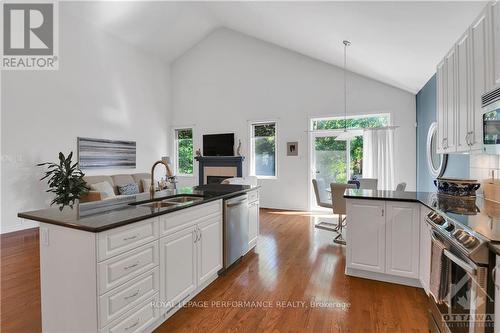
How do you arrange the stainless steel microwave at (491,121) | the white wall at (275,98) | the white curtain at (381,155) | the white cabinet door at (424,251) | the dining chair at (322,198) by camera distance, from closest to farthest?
the stainless steel microwave at (491,121), the white cabinet door at (424,251), the dining chair at (322,198), the white curtain at (381,155), the white wall at (275,98)

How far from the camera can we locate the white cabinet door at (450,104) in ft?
7.70

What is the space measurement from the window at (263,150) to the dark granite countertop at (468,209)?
3.90 metres

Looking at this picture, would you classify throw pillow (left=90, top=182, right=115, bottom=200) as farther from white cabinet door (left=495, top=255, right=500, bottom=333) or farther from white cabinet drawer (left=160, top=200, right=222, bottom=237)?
white cabinet door (left=495, top=255, right=500, bottom=333)

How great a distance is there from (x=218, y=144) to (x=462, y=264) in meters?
6.24

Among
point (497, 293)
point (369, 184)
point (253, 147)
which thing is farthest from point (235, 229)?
point (253, 147)

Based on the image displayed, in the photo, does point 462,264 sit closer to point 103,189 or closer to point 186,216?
point 186,216

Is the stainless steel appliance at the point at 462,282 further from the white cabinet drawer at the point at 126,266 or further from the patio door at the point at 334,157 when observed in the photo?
the patio door at the point at 334,157

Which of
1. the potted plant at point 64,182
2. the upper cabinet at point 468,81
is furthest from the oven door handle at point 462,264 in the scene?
the potted plant at point 64,182

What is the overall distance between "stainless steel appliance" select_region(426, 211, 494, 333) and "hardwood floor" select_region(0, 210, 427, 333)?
48 cm

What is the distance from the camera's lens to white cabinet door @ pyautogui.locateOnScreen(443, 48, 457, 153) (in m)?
2.35

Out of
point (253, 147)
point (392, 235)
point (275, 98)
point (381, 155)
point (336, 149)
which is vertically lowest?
point (392, 235)

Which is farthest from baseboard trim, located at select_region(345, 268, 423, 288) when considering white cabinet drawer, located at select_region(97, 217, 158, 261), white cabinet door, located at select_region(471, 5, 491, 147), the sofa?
the sofa

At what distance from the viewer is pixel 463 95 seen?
84.2 inches

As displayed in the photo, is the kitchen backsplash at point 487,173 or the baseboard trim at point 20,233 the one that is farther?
the baseboard trim at point 20,233
